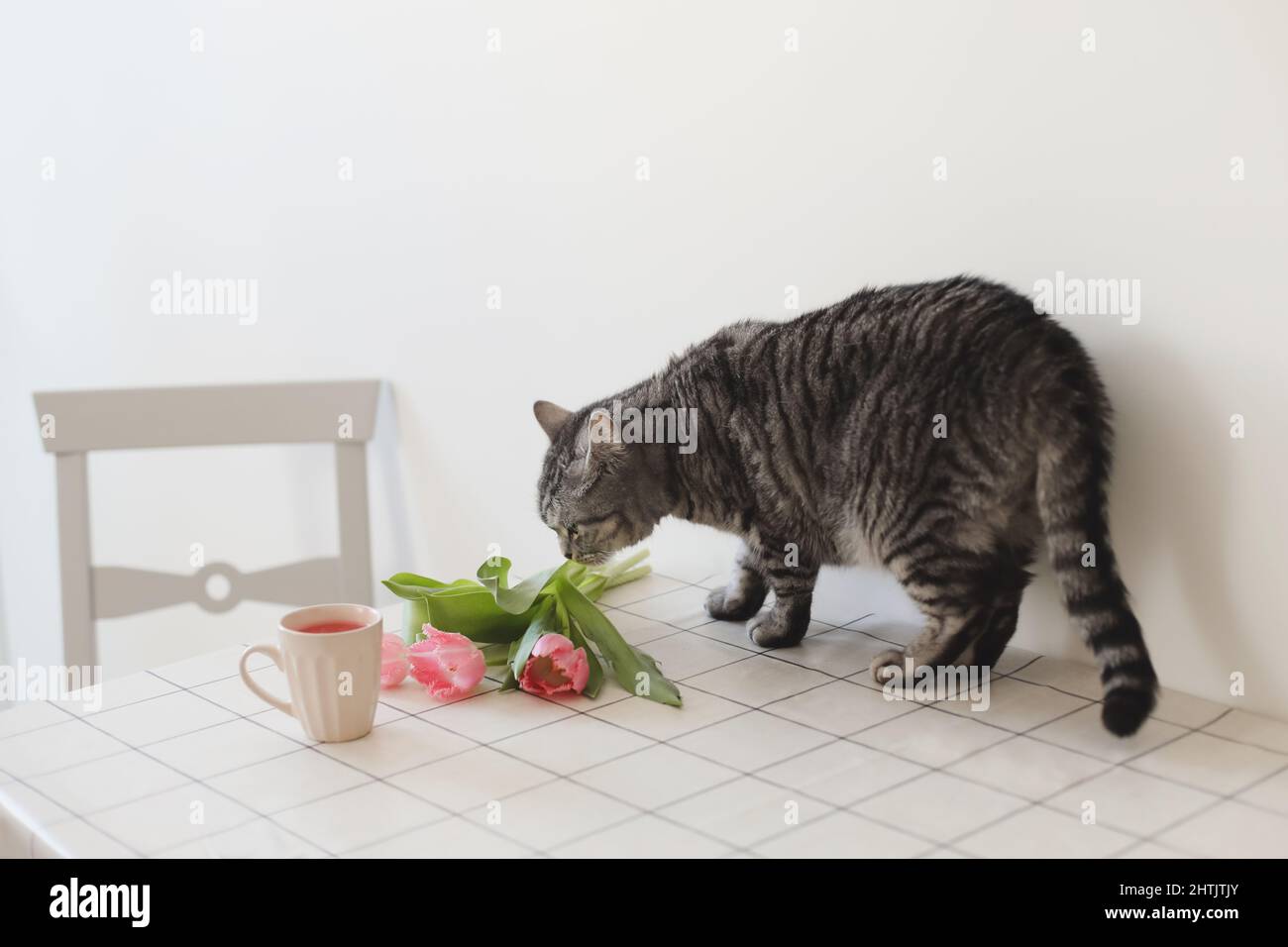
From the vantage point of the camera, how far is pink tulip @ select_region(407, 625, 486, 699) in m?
1.33

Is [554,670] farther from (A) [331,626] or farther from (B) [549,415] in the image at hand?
(B) [549,415]

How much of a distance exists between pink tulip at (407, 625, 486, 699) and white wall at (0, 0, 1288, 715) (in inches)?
19.9

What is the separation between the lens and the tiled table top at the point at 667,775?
1009 mm

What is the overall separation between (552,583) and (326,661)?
1.02 ft

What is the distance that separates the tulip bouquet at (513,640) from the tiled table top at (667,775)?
3 centimetres

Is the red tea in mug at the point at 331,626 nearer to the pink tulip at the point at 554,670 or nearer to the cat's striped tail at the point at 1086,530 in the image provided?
the pink tulip at the point at 554,670

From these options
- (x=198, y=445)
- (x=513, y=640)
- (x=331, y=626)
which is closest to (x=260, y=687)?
(x=331, y=626)

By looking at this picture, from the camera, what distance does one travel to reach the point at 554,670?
1.31 meters

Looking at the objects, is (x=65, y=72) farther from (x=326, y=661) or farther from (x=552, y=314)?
(x=326, y=661)

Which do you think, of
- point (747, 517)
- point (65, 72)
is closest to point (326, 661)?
point (747, 517)

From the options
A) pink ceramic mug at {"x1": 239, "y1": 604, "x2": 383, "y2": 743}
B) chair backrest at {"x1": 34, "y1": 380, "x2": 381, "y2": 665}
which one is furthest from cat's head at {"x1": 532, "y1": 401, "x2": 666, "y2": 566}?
chair backrest at {"x1": 34, "y1": 380, "x2": 381, "y2": 665}

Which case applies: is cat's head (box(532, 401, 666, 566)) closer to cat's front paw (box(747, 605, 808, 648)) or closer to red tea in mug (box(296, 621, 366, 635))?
cat's front paw (box(747, 605, 808, 648))

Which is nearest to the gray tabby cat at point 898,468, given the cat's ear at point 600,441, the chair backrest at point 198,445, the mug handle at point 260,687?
the cat's ear at point 600,441
